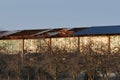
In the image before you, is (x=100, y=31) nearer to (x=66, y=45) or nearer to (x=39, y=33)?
(x=39, y=33)

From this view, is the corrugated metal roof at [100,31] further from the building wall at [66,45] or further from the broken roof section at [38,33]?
the broken roof section at [38,33]

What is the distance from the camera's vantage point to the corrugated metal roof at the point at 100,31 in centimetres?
3955

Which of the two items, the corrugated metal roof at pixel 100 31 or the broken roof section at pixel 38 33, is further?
the broken roof section at pixel 38 33

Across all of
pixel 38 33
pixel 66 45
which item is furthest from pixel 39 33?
pixel 66 45

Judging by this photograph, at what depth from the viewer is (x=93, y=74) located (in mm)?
26578

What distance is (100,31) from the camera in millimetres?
40656

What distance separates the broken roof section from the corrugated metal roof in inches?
39.2

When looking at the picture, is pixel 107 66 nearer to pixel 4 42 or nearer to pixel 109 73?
pixel 109 73

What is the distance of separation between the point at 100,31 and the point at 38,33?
614cm

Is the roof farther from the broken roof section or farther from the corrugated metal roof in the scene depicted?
the corrugated metal roof

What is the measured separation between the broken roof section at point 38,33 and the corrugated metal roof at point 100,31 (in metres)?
0.99

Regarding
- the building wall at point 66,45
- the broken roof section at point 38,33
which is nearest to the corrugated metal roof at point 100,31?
the building wall at point 66,45

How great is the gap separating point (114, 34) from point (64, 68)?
12107 mm

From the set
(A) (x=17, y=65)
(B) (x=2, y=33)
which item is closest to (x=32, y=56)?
(A) (x=17, y=65)
